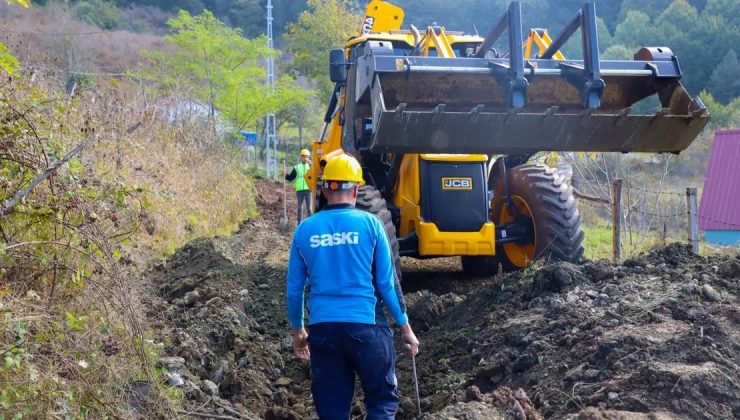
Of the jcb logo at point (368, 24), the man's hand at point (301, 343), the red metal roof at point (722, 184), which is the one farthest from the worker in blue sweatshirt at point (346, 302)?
the red metal roof at point (722, 184)

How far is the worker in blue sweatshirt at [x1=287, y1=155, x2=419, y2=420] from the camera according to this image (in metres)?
5.02

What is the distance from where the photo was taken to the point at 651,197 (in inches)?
1140

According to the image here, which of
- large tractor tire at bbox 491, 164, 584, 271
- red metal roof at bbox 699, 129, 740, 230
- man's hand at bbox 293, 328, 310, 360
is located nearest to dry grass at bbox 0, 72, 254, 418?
man's hand at bbox 293, 328, 310, 360

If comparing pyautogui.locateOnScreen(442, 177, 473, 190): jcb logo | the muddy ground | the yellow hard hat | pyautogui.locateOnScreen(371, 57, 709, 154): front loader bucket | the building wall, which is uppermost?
pyautogui.locateOnScreen(371, 57, 709, 154): front loader bucket

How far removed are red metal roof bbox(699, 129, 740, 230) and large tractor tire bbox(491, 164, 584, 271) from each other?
20291 millimetres

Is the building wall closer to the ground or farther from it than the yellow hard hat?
closer to the ground

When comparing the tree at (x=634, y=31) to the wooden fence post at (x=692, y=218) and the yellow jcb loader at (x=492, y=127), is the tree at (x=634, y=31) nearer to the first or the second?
the wooden fence post at (x=692, y=218)

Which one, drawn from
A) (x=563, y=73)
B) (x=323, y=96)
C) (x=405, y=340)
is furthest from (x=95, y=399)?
(x=323, y=96)

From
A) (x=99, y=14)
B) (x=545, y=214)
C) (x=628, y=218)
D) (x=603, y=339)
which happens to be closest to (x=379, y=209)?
(x=545, y=214)

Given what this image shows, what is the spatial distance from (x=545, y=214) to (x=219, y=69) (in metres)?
19.3

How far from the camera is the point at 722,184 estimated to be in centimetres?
2967

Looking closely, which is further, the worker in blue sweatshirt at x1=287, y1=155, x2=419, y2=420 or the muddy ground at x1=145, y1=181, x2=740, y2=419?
the muddy ground at x1=145, y1=181, x2=740, y2=419

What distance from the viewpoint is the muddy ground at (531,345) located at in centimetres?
518

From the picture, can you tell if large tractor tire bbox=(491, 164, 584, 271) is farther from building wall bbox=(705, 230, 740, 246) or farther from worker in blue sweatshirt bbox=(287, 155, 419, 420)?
building wall bbox=(705, 230, 740, 246)
